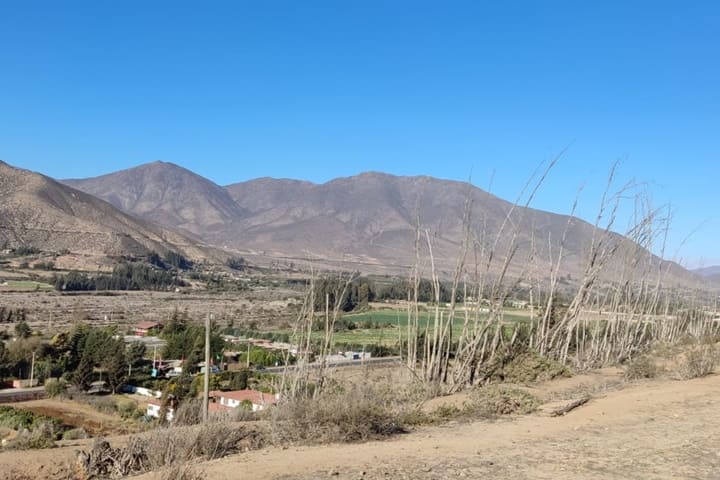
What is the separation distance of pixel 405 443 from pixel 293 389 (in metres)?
3.11

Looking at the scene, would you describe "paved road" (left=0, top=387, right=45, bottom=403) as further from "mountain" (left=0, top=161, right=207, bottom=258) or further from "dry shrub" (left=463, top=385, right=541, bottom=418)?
"mountain" (left=0, top=161, right=207, bottom=258)

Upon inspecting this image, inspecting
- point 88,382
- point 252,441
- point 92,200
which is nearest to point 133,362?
point 88,382

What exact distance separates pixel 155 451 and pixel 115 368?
31996 mm

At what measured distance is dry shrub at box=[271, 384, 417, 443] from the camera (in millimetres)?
8961

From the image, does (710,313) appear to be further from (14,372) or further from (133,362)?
(14,372)

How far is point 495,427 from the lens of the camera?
9.90 metres

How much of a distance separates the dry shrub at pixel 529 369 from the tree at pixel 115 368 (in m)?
28.6

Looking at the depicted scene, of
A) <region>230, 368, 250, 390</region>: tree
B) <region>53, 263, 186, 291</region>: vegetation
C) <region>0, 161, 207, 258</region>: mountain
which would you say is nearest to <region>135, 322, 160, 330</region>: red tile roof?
<region>230, 368, 250, 390</region>: tree

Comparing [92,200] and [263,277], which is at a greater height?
[92,200]

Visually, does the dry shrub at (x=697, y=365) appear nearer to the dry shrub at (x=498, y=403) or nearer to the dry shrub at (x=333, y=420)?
the dry shrub at (x=498, y=403)

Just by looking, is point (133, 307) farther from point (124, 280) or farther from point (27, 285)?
point (124, 280)

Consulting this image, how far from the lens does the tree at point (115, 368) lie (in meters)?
37.5

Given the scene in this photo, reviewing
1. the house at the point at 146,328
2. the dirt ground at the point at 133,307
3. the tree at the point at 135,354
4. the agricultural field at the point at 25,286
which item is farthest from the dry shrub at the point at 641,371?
the agricultural field at the point at 25,286

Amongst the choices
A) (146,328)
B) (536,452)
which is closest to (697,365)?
(536,452)
